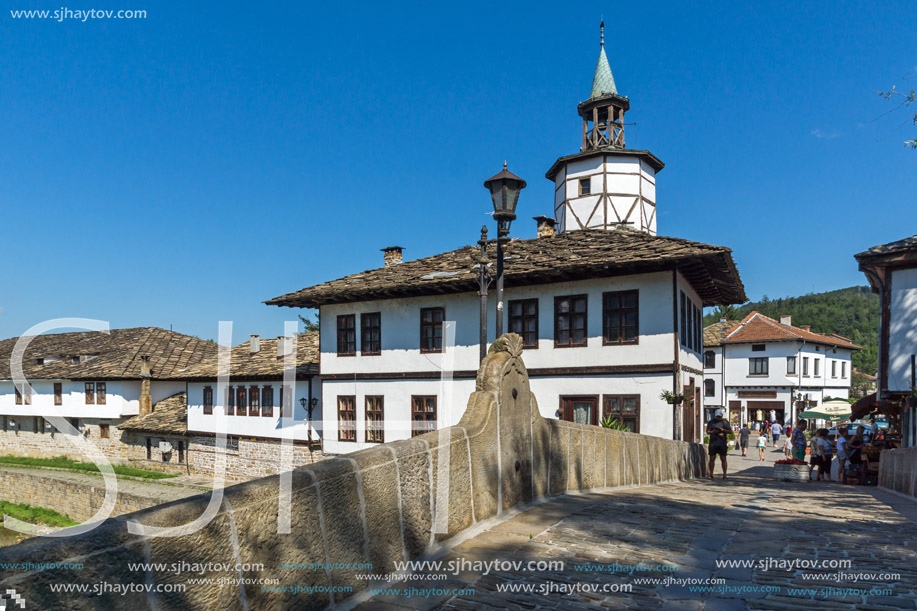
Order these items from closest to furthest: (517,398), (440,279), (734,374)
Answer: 1. (517,398)
2. (440,279)
3. (734,374)


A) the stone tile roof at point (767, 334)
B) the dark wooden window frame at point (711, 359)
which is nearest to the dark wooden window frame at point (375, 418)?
the stone tile roof at point (767, 334)

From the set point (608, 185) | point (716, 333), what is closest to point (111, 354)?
point (608, 185)

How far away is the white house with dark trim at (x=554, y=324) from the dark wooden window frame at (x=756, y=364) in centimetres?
2558

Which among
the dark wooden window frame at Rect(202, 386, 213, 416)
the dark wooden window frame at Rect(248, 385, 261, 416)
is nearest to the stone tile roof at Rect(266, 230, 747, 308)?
the dark wooden window frame at Rect(248, 385, 261, 416)

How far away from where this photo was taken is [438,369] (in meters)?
19.5

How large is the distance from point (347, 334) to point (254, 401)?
7.74 m

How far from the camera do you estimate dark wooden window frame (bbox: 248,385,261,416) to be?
87.7ft

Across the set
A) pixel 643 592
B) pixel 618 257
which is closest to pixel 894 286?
pixel 618 257

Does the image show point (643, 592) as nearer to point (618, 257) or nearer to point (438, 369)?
point (618, 257)

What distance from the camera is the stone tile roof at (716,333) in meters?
46.5

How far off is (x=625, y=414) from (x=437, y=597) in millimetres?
13942

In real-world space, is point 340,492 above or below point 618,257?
below

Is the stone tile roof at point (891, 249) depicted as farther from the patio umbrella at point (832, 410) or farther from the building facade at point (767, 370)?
the building facade at point (767, 370)

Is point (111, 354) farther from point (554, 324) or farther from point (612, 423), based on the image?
point (612, 423)
